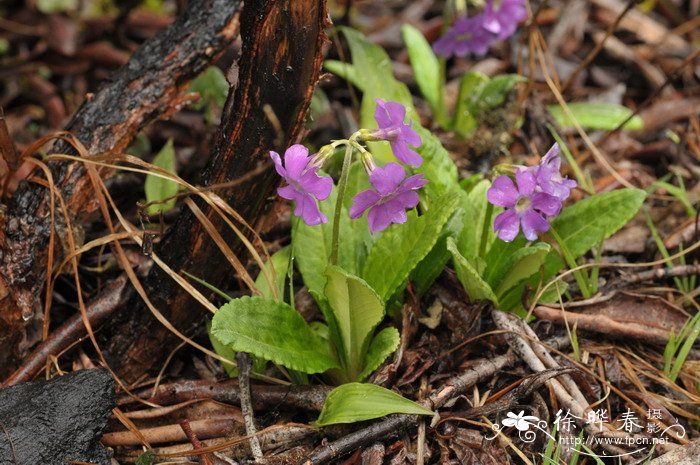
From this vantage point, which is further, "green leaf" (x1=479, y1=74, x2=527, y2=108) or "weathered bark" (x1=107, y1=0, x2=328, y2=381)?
"green leaf" (x1=479, y1=74, x2=527, y2=108)

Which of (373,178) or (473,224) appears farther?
(473,224)

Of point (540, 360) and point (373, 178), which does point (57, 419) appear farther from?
point (540, 360)

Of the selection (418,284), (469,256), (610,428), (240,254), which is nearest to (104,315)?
(240,254)

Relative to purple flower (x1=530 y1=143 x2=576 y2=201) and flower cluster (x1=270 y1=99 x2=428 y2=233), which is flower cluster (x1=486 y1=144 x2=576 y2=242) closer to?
purple flower (x1=530 y1=143 x2=576 y2=201)

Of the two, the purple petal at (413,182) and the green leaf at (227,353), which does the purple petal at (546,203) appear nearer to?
the purple petal at (413,182)

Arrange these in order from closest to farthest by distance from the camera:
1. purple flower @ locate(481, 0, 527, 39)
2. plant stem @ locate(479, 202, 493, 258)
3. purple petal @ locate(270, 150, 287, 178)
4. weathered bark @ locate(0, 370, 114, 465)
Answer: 1. purple petal @ locate(270, 150, 287, 178)
2. weathered bark @ locate(0, 370, 114, 465)
3. plant stem @ locate(479, 202, 493, 258)
4. purple flower @ locate(481, 0, 527, 39)

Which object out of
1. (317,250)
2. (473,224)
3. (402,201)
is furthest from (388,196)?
(473,224)

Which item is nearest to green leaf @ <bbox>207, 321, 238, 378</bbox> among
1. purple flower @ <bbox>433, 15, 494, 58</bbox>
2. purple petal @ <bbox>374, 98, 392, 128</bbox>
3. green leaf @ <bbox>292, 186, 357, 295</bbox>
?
green leaf @ <bbox>292, 186, 357, 295</bbox>

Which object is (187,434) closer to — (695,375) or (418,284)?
(418,284)
